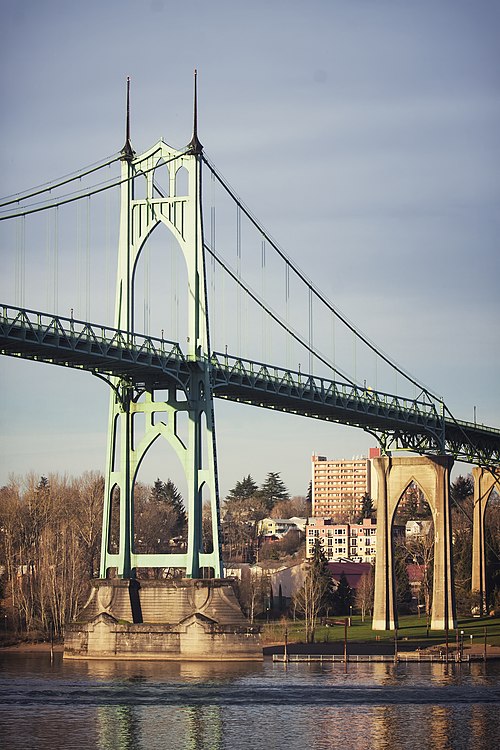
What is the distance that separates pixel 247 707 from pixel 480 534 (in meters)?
60.8

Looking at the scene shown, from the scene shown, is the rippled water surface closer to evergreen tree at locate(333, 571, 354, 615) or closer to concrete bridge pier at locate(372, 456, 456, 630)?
concrete bridge pier at locate(372, 456, 456, 630)

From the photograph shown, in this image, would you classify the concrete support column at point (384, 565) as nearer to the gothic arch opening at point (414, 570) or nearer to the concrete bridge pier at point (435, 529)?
the concrete bridge pier at point (435, 529)

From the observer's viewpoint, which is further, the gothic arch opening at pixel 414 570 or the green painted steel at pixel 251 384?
the gothic arch opening at pixel 414 570

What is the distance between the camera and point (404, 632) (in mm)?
107062

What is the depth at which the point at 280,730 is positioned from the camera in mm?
61000

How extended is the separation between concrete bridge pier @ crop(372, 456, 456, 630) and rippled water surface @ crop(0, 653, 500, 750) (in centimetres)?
2180

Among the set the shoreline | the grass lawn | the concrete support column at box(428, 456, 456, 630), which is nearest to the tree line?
the shoreline

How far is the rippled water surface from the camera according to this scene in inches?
2306

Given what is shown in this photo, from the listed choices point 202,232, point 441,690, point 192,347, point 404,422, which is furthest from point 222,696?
point 404,422

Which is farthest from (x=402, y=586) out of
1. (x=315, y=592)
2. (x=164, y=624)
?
(x=164, y=624)

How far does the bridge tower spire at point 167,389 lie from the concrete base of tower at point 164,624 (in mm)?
1261

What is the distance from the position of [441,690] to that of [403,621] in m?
44.4

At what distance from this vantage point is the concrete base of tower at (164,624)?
87.6 m

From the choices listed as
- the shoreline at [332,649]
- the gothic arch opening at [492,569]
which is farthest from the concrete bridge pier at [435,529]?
the gothic arch opening at [492,569]
